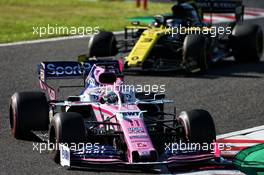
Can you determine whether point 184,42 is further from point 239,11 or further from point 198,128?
point 198,128

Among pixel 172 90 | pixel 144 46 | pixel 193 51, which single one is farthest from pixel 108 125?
pixel 193 51

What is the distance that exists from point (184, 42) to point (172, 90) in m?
1.94

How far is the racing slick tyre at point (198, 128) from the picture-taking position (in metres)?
10.8

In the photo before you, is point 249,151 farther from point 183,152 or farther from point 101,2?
point 101,2

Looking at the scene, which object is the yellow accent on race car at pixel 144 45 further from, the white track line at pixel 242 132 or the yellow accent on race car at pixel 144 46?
the white track line at pixel 242 132

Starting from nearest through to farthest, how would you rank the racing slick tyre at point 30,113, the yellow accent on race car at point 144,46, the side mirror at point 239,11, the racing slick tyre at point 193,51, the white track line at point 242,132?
1. the racing slick tyre at point 30,113
2. the white track line at point 242,132
3. the yellow accent on race car at point 144,46
4. the racing slick tyre at point 193,51
5. the side mirror at point 239,11

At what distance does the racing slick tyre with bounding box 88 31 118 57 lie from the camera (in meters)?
18.4

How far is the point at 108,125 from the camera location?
11203 mm

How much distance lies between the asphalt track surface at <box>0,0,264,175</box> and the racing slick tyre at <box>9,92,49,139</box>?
209 mm

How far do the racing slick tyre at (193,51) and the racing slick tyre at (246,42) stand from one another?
2032 mm

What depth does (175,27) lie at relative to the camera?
18.6m

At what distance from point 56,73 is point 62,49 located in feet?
28.5

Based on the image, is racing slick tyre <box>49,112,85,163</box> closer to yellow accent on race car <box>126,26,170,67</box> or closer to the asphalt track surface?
the asphalt track surface

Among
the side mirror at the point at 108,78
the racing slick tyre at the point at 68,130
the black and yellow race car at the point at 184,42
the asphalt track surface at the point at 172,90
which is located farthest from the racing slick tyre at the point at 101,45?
the racing slick tyre at the point at 68,130
